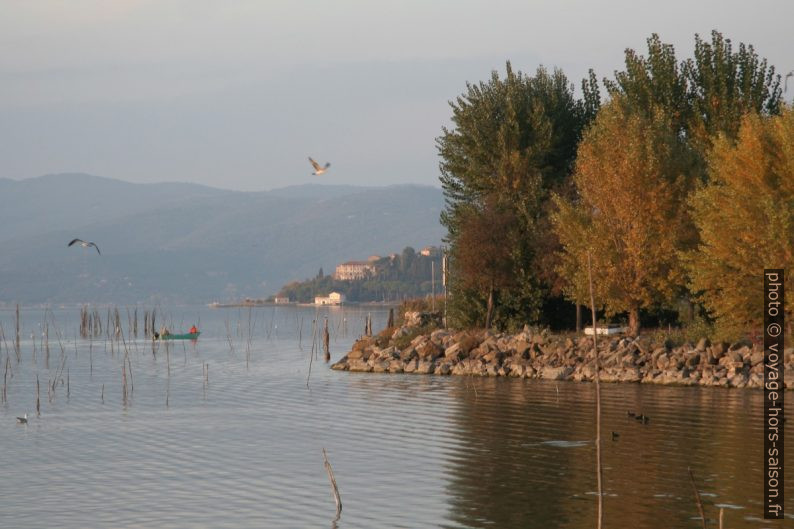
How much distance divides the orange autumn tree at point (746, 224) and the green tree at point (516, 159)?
12720 mm

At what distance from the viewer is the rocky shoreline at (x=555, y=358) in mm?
46625

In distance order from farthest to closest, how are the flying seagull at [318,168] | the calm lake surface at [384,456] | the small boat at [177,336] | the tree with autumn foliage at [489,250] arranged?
the small boat at [177,336]
the tree with autumn foliage at [489,250]
the flying seagull at [318,168]
the calm lake surface at [384,456]

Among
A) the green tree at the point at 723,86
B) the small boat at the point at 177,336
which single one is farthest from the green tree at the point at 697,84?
the small boat at the point at 177,336

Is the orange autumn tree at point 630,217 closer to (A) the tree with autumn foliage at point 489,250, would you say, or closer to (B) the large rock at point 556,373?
(B) the large rock at point 556,373

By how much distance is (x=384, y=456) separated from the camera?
104 feet

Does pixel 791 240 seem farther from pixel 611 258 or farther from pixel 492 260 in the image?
pixel 492 260

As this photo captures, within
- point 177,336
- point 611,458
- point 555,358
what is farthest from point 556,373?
point 177,336

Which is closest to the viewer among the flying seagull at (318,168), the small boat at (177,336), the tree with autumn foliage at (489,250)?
the flying seagull at (318,168)

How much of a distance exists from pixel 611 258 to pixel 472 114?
14.1m

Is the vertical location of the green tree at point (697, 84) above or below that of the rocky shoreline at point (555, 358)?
above

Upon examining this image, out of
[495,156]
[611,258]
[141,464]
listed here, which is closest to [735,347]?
[611,258]

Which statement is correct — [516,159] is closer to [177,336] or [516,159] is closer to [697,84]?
[697,84]

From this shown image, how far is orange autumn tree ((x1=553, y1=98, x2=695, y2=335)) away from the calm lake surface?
24.2 ft

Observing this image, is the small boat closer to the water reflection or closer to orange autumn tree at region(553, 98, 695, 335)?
orange autumn tree at region(553, 98, 695, 335)
